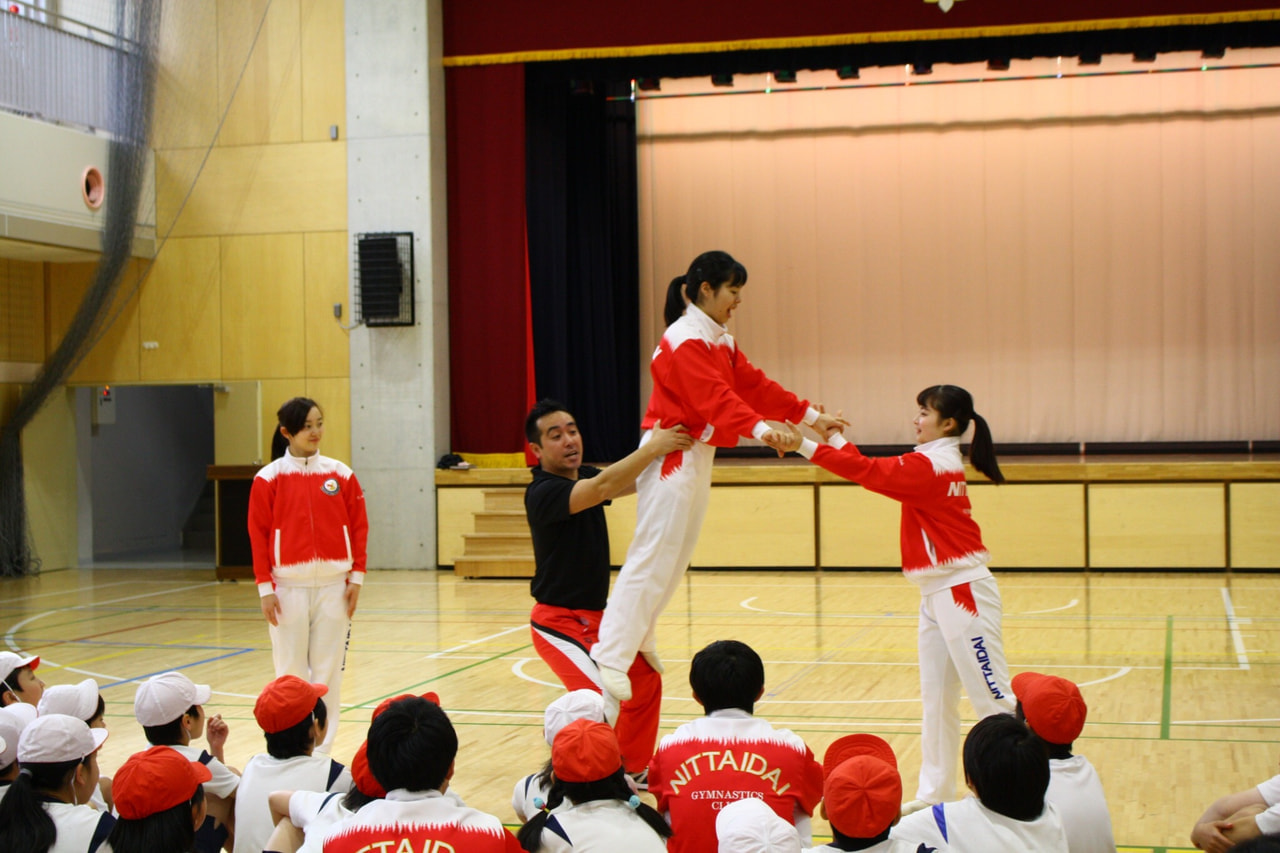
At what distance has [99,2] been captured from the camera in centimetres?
1103

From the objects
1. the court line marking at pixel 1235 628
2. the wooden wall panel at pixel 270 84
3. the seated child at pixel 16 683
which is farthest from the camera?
the wooden wall panel at pixel 270 84

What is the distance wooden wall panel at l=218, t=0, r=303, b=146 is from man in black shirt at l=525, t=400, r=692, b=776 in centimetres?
977

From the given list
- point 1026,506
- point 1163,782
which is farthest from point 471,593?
point 1163,782

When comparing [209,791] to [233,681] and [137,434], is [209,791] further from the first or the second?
[137,434]

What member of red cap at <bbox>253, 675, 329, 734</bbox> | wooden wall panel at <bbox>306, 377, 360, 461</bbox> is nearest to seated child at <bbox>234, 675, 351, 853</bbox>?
red cap at <bbox>253, 675, 329, 734</bbox>

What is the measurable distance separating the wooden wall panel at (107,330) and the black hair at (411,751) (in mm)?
11744

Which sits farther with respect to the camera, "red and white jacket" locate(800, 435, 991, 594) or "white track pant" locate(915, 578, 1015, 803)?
"red and white jacket" locate(800, 435, 991, 594)

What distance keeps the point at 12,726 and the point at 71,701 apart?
268mm

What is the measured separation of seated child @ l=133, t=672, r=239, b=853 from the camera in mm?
Result: 3166

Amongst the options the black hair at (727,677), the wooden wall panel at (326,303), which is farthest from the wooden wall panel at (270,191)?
the black hair at (727,677)

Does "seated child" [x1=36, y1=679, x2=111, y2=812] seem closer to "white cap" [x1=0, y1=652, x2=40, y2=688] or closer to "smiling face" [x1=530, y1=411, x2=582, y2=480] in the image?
"white cap" [x1=0, y1=652, x2=40, y2=688]

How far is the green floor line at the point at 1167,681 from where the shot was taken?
17.9 ft

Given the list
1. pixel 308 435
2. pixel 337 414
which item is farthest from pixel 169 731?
pixel 337 414

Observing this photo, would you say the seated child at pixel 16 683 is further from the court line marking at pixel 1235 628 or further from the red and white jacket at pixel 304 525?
the court line marking at pixel 1235 628
